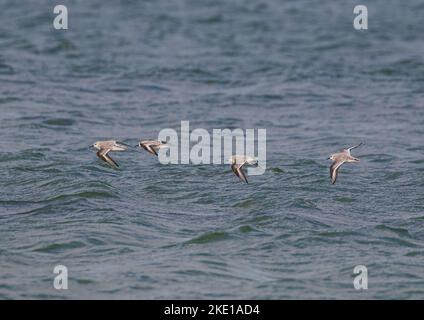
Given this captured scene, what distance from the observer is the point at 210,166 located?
16.6 meters

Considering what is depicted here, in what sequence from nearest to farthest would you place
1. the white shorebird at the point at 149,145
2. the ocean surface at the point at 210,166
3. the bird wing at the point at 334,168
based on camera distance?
the ocean surface at the point at 210,166
the bird wing at the point at 334,168
the white shorebird at the point at 149,145

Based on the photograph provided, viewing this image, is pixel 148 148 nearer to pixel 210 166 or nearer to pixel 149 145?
pixel 149 145

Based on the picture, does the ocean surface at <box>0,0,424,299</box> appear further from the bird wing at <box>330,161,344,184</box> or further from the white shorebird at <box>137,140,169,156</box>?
the white shorebird at <box>137,140,169,156</box>

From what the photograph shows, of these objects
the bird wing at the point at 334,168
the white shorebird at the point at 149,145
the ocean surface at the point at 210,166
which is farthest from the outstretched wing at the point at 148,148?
the bird wing at the point at 334,168

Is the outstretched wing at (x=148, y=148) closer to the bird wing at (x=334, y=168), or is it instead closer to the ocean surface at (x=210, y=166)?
the ocean surface at (x=210, y=166)

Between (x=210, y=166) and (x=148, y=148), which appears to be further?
(x=210, y=166)

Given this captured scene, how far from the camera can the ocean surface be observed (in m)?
12.2

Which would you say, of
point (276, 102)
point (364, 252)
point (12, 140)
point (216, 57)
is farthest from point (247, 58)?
point (364, 252)

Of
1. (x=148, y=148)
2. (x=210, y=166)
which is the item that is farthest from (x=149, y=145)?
(x=210, y=166)

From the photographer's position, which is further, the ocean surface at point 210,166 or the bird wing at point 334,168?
the bird wing at point 334,168

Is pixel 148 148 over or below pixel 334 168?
over

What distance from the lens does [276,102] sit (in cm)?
2155

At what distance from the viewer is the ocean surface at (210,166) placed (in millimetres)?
12156

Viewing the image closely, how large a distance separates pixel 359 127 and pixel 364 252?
23.0 feet
